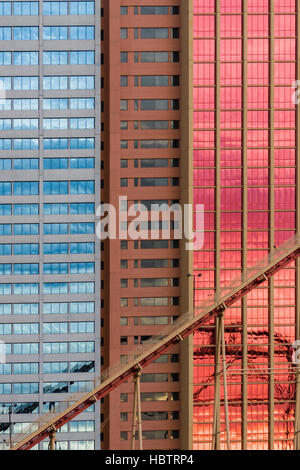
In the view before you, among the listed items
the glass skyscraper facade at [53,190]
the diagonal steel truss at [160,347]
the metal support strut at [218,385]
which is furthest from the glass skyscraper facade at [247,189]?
the diagonal steel truss at [160,347]

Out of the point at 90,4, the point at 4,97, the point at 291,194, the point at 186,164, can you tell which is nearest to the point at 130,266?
the point at 186,164

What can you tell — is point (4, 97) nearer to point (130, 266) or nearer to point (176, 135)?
point (176, 135)

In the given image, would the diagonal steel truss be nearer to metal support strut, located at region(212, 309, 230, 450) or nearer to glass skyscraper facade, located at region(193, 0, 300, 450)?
metal support strut, located at region(212, 309, 230, 450)

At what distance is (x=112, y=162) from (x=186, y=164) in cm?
576

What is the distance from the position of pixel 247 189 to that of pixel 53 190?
1524 cm

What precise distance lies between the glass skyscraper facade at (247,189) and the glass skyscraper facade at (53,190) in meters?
8.36

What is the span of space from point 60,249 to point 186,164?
39.2ft

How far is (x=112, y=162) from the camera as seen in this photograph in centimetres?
4206

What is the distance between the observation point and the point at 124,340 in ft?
138

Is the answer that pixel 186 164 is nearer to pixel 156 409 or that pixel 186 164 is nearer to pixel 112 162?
pixel 112 162

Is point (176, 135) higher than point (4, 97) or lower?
lower

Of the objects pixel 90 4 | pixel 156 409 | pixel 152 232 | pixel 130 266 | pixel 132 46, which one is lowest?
pixel 156 409

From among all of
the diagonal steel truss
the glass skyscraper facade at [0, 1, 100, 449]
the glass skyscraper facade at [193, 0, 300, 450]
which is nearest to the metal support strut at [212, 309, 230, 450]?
the diagonal steel truss

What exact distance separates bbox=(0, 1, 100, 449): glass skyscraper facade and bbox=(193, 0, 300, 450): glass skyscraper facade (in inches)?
329
